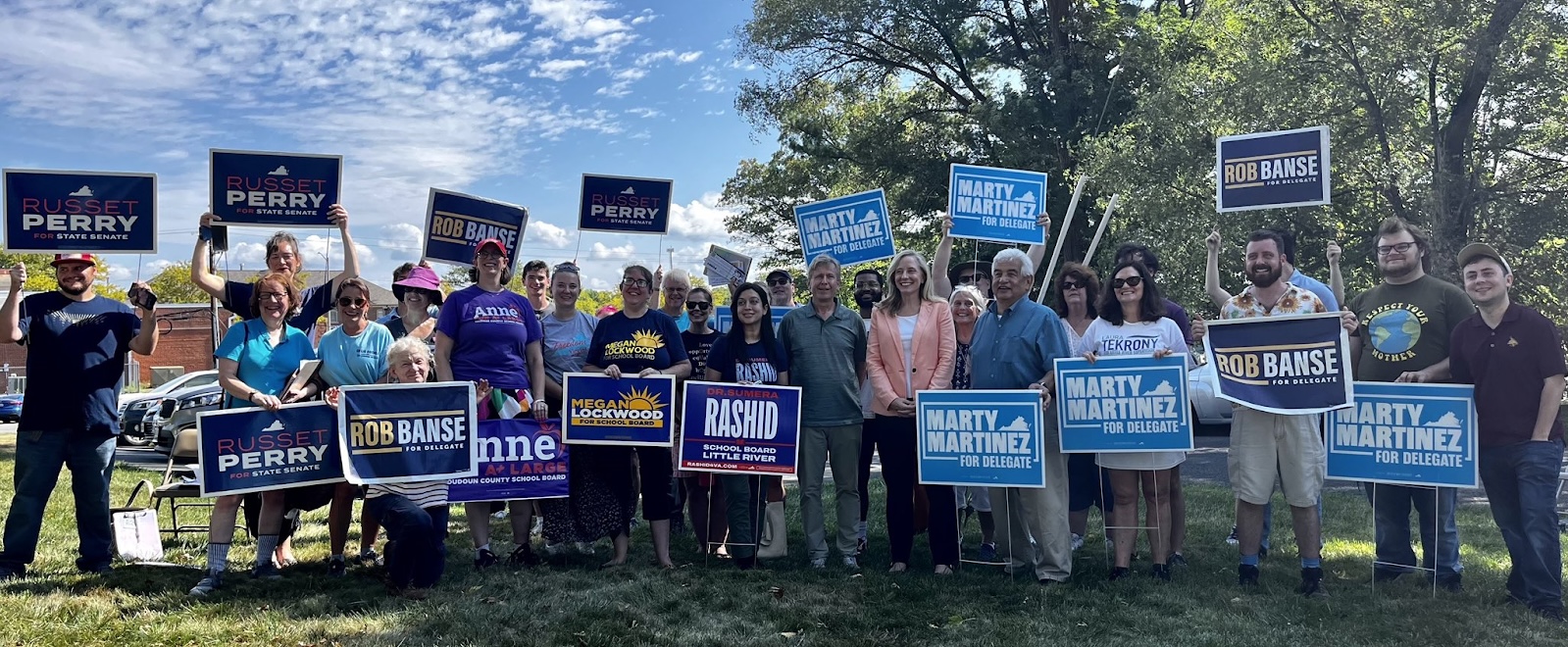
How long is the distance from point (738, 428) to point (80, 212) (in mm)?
4583

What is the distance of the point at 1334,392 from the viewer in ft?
18.0

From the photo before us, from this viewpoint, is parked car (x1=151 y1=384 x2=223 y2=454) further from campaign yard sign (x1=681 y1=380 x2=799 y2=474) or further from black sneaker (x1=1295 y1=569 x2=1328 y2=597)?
black sneaker (x1=1295 y1=569 x2=1328 y2=597)

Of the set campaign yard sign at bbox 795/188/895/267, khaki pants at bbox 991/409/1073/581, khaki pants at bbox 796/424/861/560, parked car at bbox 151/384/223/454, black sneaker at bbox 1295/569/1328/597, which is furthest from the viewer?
parked car at bbox 151/384/223/454

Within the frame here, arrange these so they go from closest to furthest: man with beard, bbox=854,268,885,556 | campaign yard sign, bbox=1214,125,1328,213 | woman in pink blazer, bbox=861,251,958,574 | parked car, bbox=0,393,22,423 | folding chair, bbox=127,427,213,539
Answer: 1. woman in pink blazer, bbox=861,251,958,574
2. man with beard, bbox=854,268,885,556
3. folding chair, bbox=127,427,213,539
4. campaign yard sign, bbox=1214,125,1328,213
5. parked car, bbox=0,393,22,423

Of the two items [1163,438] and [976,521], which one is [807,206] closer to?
[976,521]

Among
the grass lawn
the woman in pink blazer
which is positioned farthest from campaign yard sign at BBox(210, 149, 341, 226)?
the woman in pink blazer

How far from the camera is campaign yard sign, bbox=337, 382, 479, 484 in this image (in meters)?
5.54

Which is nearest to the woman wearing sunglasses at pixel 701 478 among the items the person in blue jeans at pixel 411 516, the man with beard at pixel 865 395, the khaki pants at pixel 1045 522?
the man with beard at pixel 865 395

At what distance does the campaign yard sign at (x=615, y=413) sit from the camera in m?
6.13

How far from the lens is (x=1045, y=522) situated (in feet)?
19.3

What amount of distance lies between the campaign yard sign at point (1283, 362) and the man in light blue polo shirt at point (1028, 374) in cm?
90

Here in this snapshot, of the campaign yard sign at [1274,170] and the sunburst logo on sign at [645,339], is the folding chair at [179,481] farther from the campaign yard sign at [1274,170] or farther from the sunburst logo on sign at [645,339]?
the campaign yard sign at [1274,170]

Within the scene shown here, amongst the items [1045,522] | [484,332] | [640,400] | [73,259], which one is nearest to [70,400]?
[73,259]

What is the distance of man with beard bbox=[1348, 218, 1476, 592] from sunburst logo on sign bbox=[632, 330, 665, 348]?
14.2 ft
